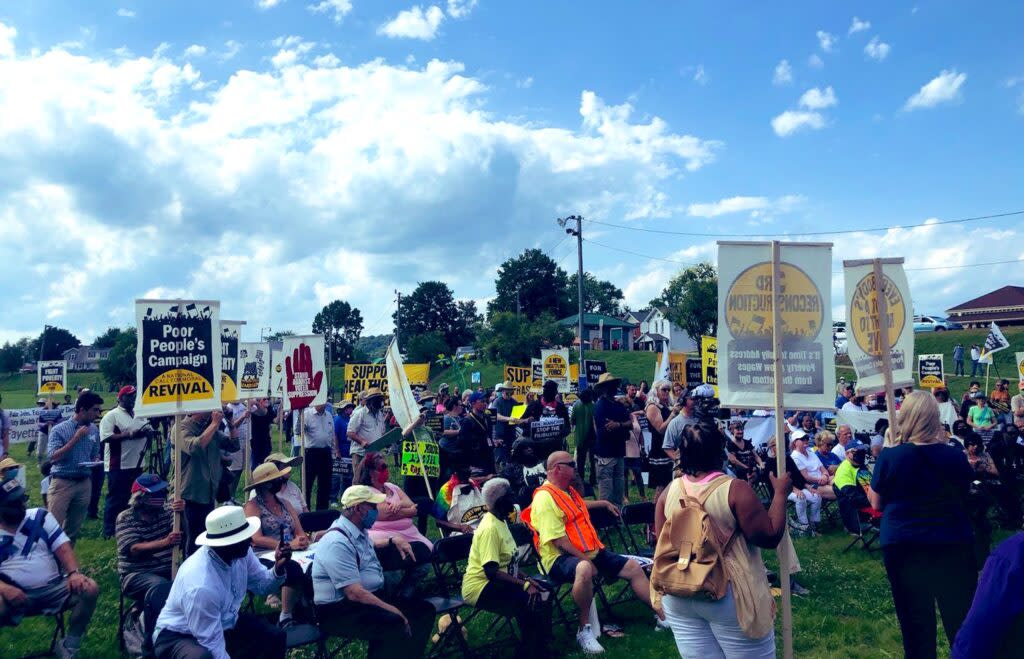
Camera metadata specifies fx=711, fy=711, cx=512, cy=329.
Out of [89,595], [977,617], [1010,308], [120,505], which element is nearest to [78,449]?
[120,505]

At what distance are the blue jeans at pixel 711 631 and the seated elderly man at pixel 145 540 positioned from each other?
408cm

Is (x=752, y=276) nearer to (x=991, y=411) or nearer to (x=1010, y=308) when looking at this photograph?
(x=991, y=411)

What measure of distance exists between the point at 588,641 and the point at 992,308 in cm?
8048

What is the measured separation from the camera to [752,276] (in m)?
4.88

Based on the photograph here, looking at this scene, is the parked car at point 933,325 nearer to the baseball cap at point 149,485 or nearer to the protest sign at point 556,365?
the protest sign at point 556,365

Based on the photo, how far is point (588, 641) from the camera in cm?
598

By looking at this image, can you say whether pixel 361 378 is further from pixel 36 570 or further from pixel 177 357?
pixel 36 570

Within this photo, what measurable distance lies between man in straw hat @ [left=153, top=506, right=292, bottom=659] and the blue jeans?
9.15ft

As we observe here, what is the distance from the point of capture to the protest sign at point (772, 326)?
486 cm

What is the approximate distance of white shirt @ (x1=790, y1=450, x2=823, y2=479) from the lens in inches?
419

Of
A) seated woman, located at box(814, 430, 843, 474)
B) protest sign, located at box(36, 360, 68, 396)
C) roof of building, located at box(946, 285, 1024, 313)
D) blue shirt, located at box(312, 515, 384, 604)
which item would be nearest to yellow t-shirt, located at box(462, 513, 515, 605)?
blue shirt, located at box(312, 515, 384, 604)

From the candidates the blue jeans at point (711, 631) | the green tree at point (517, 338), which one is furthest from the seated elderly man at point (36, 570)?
the green tree at point (517, 338)

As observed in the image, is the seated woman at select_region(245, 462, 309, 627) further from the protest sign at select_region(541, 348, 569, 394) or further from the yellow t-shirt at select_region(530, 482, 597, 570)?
A: the protest sign at select_region(541, 348, 569, 394)

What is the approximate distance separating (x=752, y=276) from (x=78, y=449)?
8040mm
